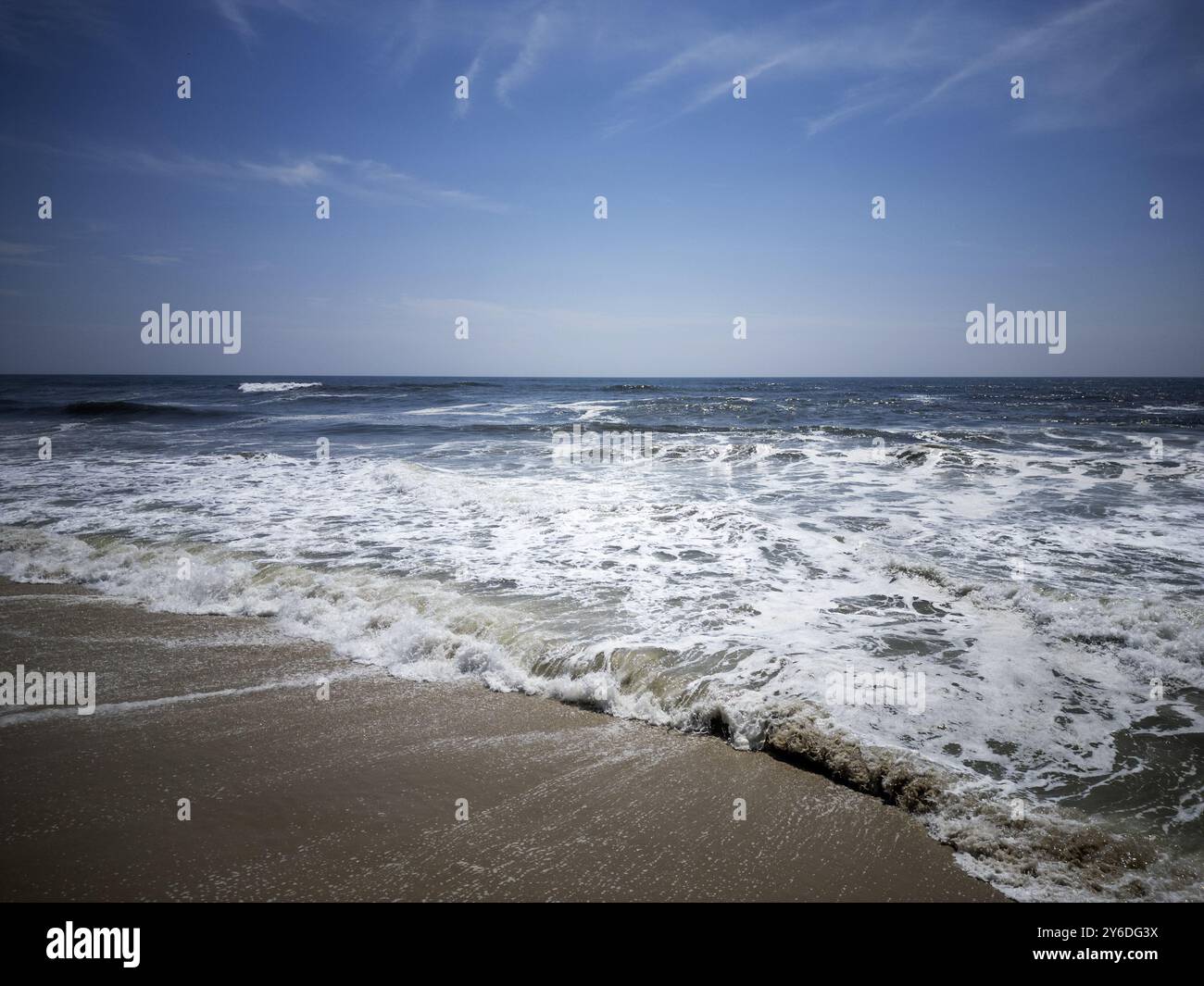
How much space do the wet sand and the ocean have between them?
0.37 m

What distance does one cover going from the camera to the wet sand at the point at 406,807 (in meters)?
2.82

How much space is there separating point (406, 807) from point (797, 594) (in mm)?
4579

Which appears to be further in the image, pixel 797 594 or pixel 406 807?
pixel 797 594

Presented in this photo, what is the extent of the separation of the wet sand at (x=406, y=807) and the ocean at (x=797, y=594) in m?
0.37

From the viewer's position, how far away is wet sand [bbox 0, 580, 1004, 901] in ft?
9.27

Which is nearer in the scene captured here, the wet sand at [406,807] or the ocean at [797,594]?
the wet sand at [406,807]

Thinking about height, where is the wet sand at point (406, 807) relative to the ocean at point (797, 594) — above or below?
below

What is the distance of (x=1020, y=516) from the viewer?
970 cm

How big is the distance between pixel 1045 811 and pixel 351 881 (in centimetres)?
379

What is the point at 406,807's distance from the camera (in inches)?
131
